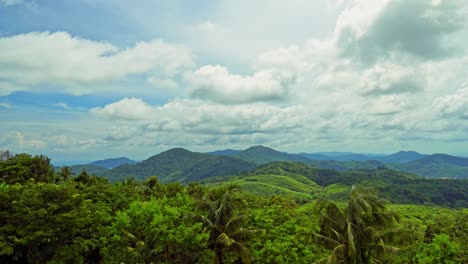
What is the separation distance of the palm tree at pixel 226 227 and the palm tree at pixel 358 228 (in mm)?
8621

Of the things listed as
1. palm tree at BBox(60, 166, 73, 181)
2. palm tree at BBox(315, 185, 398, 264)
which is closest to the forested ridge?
palm tree at BBox(315, 185, 398, 264)

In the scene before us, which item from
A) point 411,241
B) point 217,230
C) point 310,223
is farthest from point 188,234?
point 411,241

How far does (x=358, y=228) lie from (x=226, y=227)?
13082 mm

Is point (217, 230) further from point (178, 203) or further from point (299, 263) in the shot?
point (178, 203)

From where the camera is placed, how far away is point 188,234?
91.2 feet

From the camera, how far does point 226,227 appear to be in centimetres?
3409

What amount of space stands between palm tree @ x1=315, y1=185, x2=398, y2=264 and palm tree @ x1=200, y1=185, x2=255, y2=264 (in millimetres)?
8621

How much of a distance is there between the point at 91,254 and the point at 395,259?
1440 inches

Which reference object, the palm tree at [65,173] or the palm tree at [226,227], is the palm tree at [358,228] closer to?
the palm tree at [226,227]

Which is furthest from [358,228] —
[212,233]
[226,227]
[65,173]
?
[65,173]

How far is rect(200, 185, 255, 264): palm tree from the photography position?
1339 inches

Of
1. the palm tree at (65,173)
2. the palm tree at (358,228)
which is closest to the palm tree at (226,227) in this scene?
the palm tree at (358,228)

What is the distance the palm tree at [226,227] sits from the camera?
3400 centimetres

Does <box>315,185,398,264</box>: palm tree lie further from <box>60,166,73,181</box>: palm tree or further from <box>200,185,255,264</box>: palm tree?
<box>60,166,73,181</box>: palm tree
